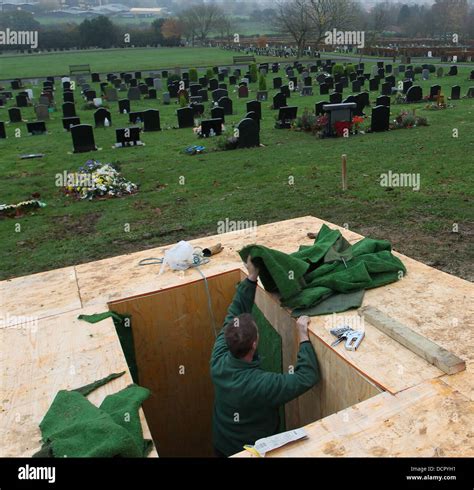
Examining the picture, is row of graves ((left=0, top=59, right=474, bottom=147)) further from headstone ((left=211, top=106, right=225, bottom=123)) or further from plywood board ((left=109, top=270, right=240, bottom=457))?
plywood board ((left=109, top=270, right=240, bottom=457))

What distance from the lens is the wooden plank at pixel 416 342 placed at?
10.4 ft

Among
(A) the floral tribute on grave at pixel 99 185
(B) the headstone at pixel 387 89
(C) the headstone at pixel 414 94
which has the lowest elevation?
(A) the floral tribute on grave at pixel 99 185

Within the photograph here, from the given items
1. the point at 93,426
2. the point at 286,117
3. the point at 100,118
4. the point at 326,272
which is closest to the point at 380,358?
the point at 326,272

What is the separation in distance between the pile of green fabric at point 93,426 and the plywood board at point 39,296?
146 centimetres

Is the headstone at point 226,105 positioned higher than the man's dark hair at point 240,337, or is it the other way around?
the headstone at point 226,105

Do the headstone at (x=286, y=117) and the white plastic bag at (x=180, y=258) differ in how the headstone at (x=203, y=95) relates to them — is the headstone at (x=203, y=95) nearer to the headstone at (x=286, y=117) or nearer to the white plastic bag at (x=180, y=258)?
the headstone at (x=286, y=117)

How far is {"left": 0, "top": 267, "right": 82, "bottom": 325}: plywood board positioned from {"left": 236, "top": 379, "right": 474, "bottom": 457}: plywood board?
263 cm

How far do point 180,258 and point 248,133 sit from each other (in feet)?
39.1

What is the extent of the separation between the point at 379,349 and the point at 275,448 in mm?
1196

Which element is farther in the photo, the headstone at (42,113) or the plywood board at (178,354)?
the headstone at (42,113)

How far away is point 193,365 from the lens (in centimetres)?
532

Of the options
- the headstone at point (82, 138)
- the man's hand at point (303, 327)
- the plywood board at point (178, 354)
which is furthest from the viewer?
the headstone at point (82, 138)
